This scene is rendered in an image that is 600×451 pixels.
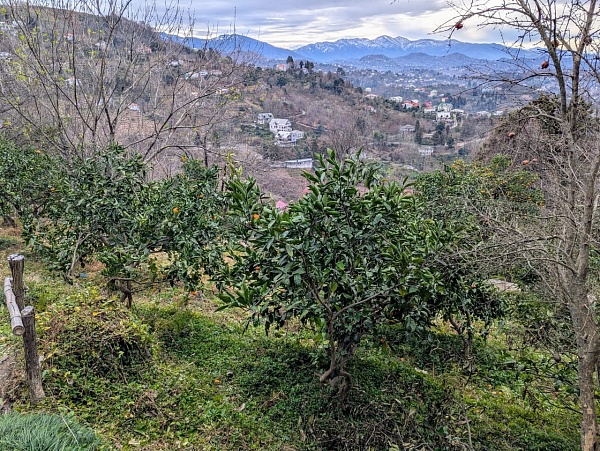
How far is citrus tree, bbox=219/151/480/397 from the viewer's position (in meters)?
2.72

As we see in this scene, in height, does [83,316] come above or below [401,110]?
below

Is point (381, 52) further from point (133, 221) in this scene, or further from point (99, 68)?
point (133, 221)

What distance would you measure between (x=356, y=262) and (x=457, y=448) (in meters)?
1.54

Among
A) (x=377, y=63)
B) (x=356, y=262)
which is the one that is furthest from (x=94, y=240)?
(x=377, y=63)

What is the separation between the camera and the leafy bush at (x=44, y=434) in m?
2.20

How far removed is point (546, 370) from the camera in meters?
3.13

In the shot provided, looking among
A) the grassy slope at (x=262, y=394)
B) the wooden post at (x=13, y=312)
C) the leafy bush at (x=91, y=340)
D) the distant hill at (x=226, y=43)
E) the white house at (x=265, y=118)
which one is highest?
the distant hill at (x=226, y=43)

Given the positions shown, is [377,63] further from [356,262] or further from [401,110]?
[356,262]

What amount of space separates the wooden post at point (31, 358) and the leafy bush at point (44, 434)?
1.25ft

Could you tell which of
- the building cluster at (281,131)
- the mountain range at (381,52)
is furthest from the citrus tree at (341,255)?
the building cluster at (281,131)

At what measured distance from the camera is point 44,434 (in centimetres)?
228

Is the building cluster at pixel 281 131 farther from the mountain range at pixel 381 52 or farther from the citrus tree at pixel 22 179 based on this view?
the citrus tree at pixel 22 179

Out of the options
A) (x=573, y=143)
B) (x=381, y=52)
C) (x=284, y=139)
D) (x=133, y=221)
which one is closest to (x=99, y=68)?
(x=133, y=221)

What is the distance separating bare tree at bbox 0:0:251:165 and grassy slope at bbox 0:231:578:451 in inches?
126
